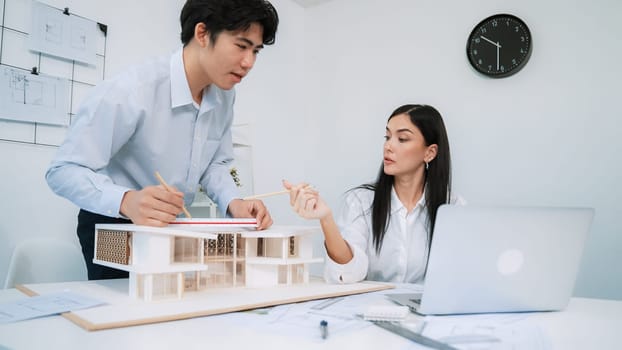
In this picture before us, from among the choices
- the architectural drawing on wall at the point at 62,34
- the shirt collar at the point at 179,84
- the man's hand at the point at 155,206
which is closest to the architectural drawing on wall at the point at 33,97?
the architectural drawing on wall at the point at 62,34

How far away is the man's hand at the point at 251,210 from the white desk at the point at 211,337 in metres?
0.46

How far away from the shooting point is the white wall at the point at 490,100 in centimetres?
235

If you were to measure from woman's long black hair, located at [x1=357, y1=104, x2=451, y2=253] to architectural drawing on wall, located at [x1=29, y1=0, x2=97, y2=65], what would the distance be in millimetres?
1506

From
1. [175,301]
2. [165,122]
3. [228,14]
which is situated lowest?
[175,301]

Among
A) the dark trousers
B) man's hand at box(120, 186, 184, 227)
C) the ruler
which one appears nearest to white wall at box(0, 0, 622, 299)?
the dark trousers

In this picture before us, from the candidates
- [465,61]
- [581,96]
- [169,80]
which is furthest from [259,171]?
[581,96]

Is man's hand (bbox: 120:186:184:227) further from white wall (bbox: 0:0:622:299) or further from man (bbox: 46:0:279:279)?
white wall (bbox: 0:0:622:299)

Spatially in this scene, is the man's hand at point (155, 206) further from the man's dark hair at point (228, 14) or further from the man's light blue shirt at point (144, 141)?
the man's dark hair at point (228, 14)

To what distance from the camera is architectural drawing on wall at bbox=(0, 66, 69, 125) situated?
1945 millimetres

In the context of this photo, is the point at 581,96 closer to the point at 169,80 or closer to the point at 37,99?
the point at 169,80

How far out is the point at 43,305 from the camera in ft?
2.84

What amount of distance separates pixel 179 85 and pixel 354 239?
0.81 meters

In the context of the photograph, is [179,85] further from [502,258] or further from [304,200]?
[502,258]

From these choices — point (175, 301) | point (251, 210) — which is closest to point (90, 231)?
point (251, 210)
